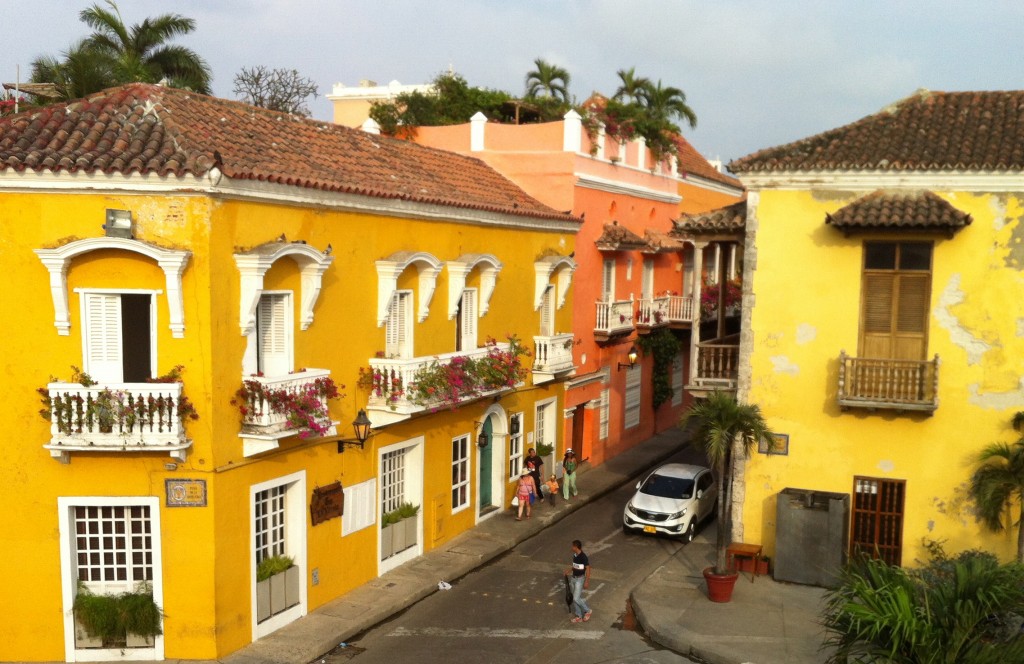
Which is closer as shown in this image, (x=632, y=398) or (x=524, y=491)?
(x=524, y=491)

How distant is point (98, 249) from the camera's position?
13.2m

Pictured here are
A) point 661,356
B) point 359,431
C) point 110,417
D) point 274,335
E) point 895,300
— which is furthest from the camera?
point 661,356

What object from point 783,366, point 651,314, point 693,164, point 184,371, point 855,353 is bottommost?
point 783,366

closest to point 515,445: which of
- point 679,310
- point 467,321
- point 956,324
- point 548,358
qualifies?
point 548,358

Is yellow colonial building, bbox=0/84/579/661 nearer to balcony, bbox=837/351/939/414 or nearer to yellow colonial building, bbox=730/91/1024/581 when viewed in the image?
yellow colonial building, bbox=730/91/1024/581

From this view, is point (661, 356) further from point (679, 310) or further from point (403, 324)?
point (403, 324)

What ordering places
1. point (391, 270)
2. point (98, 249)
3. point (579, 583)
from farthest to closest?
point (391, 270) → point (579, 583) → point (98, 249)

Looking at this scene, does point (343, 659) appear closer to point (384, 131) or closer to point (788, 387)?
point (788, 387)

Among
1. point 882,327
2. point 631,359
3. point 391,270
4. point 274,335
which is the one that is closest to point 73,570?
point 274,335

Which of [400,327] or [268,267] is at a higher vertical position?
[268,267]

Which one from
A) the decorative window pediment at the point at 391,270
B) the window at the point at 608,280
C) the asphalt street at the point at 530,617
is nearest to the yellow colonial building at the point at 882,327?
the asphalt street at the point at 530,617

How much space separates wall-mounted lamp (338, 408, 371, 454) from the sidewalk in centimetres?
269

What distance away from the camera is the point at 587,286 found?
27.2 metres

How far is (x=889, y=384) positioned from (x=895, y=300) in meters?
1.54
